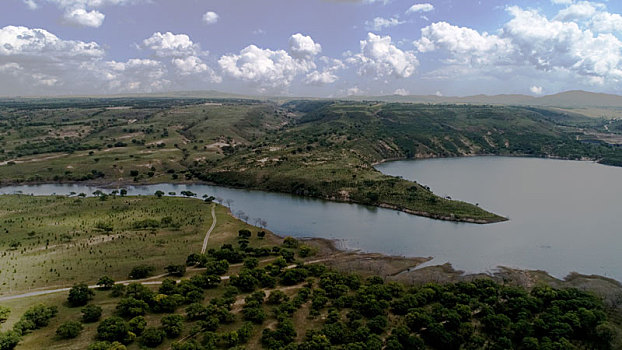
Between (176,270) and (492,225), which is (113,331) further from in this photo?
A: (492,225)

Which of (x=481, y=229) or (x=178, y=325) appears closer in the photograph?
(x=178, y=325)

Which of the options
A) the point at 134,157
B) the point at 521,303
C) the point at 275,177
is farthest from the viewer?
the point at 134,157

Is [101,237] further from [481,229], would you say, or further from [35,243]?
[481,229]

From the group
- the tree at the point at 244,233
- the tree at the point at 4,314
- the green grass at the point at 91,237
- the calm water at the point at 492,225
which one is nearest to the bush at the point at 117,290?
the green grass at the point at 91,237

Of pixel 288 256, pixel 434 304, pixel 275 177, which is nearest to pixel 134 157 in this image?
pixel 275 177

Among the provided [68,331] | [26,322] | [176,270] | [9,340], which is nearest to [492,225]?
[176,270]

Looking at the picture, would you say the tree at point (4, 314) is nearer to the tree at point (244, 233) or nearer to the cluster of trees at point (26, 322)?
the cluster of trees at point (26, 322)

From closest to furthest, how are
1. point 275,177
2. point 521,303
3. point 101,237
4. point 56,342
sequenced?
point 56,342, point 521,303, point 101,237, point 275,177
